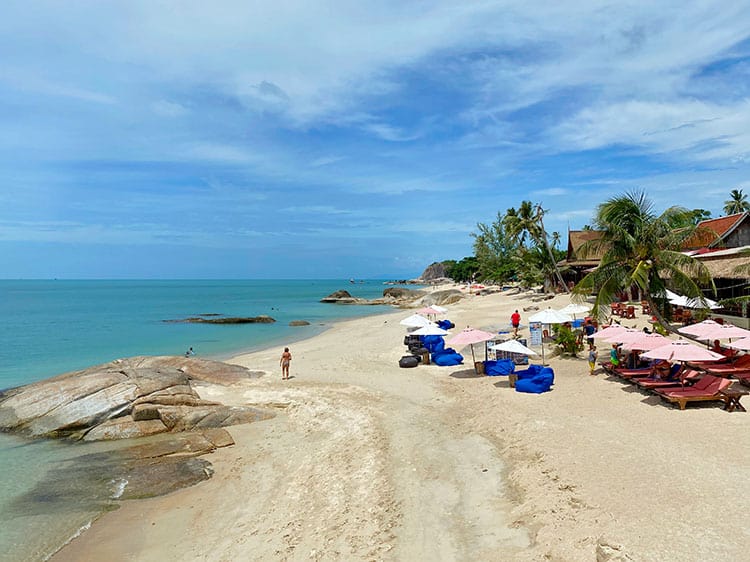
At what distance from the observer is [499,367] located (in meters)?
16.9

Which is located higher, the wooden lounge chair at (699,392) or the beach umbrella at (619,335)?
the beach umbrella at (619,335)

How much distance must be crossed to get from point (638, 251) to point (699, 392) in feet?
23.5

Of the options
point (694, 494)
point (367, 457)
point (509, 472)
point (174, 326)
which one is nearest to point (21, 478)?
point (367, 457)

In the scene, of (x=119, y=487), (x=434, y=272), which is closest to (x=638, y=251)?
(x=119, y=487)

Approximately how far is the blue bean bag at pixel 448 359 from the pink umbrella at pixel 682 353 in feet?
26.3

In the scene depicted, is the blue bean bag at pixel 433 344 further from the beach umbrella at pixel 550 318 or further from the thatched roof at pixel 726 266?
the thatched roof at pixel 726 266

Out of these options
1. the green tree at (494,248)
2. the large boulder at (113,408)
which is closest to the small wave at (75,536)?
the large boulder at (113,408)

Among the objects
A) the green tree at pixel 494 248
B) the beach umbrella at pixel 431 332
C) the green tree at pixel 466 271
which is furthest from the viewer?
the green tree at pixel 466 271

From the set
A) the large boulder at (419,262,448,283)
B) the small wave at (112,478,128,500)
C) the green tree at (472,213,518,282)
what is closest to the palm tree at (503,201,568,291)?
the green tree at (472,213,518,282)

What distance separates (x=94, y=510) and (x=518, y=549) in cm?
795

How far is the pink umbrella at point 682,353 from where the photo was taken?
1182 cm

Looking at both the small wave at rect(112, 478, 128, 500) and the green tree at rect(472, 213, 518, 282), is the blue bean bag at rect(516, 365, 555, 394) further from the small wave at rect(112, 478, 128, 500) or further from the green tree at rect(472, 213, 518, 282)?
the green tree at rect(472, 213, 518, 282)

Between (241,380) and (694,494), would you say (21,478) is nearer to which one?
(241,380)

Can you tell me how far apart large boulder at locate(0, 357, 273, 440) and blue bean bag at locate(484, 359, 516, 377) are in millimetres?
7783
